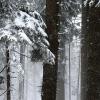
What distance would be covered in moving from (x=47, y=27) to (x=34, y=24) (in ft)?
4.40

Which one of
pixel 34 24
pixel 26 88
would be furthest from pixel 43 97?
pixel 26 88

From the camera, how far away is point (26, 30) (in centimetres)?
865

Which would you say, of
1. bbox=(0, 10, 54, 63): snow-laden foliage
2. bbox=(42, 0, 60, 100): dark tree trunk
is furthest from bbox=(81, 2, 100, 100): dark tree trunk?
bbox=(0, 10, 54, 63): snow-laden foliage

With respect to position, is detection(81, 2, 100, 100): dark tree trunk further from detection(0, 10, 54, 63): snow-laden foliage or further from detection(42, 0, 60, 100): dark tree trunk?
detection(0, 10, 54, 63): snow-laden foliage

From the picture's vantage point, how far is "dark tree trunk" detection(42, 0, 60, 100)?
23.7ft

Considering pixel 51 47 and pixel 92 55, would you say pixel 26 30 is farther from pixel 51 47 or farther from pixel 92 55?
pixel 92 55

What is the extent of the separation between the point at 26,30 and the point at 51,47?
142 centimetres

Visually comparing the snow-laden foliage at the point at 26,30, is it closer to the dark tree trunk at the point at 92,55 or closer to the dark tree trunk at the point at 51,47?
the dark tree trunk at the point at 51,47

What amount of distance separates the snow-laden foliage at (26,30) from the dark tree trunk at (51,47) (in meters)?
0.73

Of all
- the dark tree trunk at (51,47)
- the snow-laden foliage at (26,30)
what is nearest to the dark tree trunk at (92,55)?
the dark tree trunk at (51,47)

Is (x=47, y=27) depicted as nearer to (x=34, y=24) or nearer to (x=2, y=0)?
(x=34, y=24)

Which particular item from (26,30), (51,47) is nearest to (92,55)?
(51,47)

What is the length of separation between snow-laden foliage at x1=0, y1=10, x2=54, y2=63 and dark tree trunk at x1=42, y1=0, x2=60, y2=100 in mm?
732

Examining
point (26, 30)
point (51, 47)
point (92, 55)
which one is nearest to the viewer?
point (92, 55)
